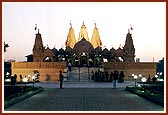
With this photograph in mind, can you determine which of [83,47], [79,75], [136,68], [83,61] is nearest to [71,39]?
[83,61]

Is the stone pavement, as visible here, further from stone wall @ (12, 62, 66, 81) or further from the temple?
the temple

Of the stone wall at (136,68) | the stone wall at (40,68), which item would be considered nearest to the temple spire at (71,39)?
the stone wall at (136,68)

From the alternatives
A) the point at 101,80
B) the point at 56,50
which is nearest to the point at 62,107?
the point at 101,80

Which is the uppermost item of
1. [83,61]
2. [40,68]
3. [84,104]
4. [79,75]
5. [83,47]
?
[83,47]

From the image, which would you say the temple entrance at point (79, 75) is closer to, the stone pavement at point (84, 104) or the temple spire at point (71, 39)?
the temple spire at point (71, 39)

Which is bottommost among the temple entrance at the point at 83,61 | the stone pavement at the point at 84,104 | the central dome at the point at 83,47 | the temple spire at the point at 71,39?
the stone pavement at the point at 84,104

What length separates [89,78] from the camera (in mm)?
42344

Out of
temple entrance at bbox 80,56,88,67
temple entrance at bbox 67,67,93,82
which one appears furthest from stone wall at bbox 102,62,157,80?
temple entrance at bbox 80,56,88,67

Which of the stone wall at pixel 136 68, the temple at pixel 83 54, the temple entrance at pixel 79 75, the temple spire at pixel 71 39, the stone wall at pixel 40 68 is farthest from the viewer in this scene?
the temple spire at pixel 71 39

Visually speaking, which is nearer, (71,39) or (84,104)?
(84,104)

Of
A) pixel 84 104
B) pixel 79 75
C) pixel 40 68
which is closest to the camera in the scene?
pixel 84 104

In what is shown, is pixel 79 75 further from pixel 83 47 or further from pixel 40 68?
pixel 83 47

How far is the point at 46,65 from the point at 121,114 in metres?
35.9

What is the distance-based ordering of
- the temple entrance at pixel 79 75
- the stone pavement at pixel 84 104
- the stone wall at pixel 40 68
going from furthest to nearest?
the stone wall at pixel 40 68 < the temple entrance at pixel 79 75 < the stone pavement at pixel 84 104
